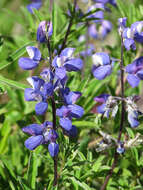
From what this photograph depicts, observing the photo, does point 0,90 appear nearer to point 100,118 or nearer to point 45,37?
point 45,37

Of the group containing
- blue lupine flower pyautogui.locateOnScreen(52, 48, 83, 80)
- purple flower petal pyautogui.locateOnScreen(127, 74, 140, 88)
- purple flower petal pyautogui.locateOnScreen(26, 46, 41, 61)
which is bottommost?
purple flower petal pyautogui.locateOnScreen(127, 74, 140, 88)

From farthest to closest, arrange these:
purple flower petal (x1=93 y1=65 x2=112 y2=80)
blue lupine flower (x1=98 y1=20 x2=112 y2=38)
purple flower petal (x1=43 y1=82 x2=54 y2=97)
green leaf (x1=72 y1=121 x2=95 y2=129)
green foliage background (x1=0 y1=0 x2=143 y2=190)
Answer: blue lupine flower (x1=98 y1=20 x2=112 y2=38) → green leaf (x1=72 y1=121 x2=95 y2=129) → green foliage background (x1=0 y1=0 x2=143 y2=190) → purple flower petal (x1=93 y1=65 x2=112 y2=80) → purple flower petal (x1=43 y1=82 x2=54 y2=97)

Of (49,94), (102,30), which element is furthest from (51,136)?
(102,30)

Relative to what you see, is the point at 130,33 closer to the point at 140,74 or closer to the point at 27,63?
the point at 140,74

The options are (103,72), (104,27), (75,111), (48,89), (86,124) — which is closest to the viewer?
(48,89)

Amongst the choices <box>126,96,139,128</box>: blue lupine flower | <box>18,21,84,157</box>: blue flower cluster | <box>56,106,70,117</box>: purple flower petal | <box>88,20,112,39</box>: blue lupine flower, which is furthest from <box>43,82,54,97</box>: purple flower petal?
<box>88,20,112,39</box>: blue lupine flower

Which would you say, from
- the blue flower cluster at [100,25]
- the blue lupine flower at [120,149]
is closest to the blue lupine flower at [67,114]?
the blue lupine flower at [120,149]

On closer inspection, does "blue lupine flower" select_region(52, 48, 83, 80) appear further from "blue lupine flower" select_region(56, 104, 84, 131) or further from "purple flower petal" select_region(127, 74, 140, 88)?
"purple flower petal" select_region(127, 74, 140, 88)
